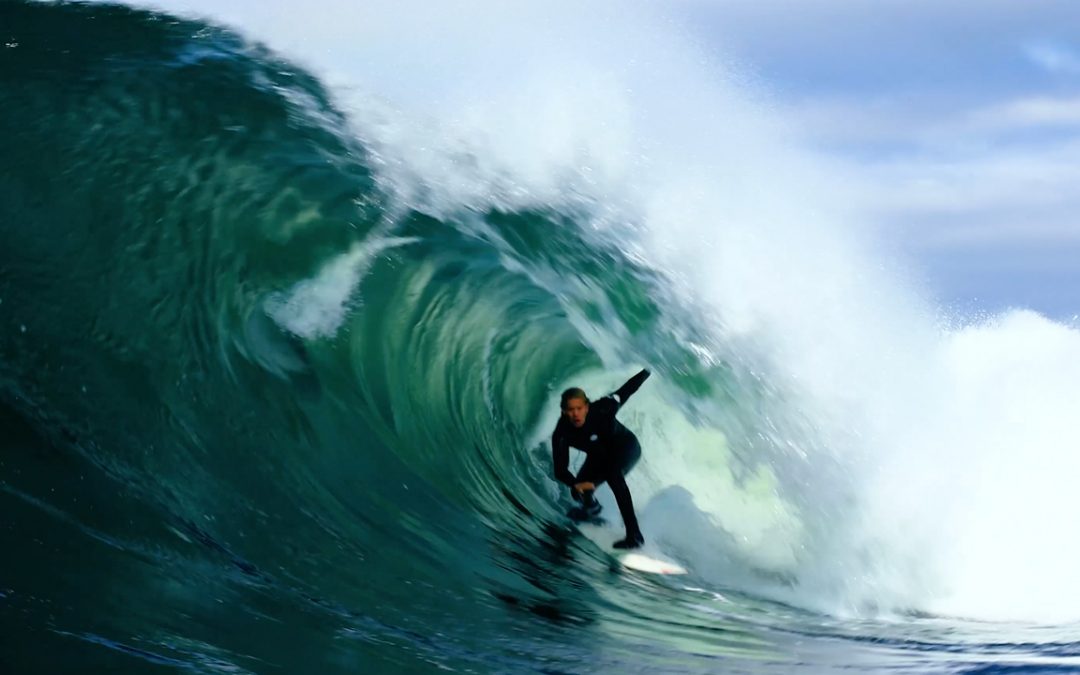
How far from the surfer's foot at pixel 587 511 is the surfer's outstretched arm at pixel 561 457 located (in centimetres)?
32

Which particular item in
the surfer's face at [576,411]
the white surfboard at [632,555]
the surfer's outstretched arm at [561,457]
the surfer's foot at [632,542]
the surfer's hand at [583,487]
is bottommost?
the white surfboard at [632,555]

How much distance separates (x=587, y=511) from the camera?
24.5 ft

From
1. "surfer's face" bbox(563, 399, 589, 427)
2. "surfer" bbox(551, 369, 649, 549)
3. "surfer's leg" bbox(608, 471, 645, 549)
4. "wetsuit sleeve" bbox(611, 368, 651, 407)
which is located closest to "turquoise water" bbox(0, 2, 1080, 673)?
"surfer's leg" bbox(608, 471, 645, 549)

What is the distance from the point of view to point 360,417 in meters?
7.42

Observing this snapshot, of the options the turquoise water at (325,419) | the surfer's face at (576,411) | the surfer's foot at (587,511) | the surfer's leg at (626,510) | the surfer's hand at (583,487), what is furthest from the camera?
the surfer's foot at (587,511)

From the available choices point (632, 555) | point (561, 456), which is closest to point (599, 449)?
point (561, 456)

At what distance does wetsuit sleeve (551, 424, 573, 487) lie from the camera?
7.10m

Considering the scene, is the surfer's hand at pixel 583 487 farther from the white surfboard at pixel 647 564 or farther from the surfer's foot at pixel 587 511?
the white surfboard at pixel 647 564

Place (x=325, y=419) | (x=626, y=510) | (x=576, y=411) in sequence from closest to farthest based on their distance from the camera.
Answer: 1. (x=576, y=411)
2. (x=626, y=510)
3. (x=325, y=419)

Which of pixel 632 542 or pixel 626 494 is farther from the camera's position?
pixel 632 542

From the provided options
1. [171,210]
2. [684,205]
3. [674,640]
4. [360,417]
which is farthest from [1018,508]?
[171,210]

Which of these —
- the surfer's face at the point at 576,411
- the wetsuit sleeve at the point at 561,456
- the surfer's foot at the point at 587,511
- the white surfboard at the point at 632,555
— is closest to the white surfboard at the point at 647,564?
the white surfboard at the point at 632,555

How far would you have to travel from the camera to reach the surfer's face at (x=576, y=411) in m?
6.92

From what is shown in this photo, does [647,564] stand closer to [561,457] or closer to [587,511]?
[587,511]
